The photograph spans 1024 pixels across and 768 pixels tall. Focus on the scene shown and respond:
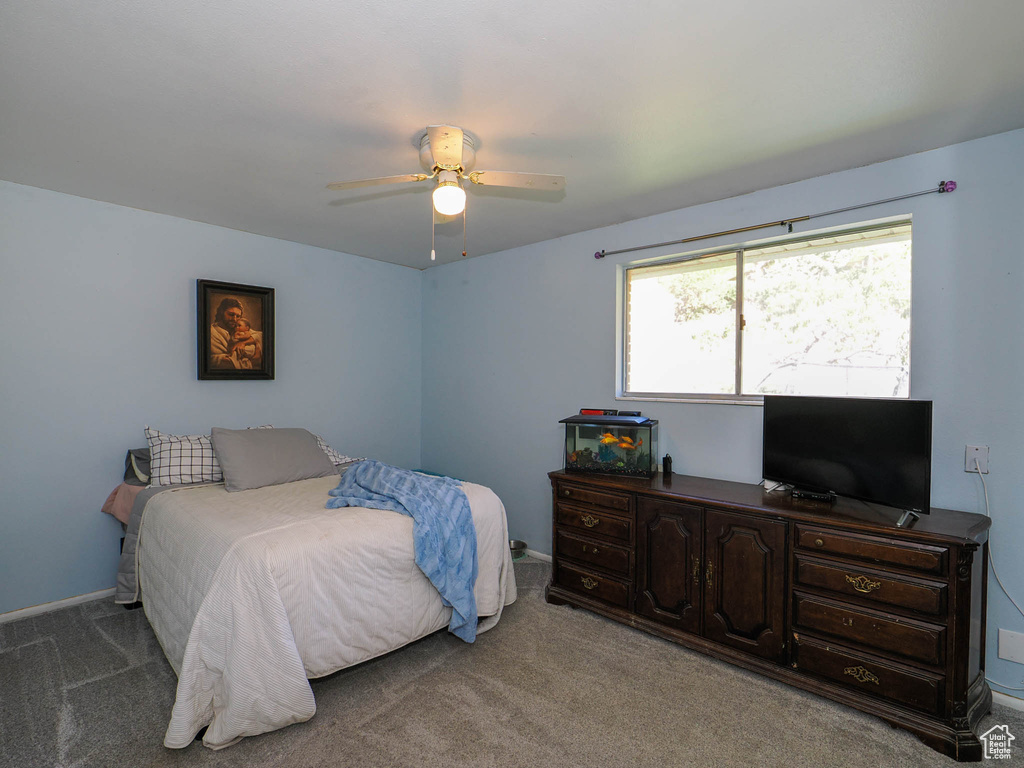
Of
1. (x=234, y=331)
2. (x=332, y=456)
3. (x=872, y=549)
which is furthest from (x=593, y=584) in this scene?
(x=234, y=331)

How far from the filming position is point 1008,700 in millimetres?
2111

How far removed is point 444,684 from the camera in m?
2.25

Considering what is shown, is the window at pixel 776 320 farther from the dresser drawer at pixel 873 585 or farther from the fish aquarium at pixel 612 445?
the dresser drawer at pixel 873 585

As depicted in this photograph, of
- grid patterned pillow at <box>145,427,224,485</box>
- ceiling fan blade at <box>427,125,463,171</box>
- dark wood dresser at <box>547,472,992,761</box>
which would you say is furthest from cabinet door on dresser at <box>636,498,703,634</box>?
grid patterned pillow at <box>145,427,224,485</box>

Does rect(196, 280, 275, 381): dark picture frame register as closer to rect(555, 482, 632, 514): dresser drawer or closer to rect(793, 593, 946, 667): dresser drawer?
rect(555, 482, 632, 514): dresser drawer

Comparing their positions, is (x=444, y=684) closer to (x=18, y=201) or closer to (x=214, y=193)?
(x=214, y=193)

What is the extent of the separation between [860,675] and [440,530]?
6.21 ft

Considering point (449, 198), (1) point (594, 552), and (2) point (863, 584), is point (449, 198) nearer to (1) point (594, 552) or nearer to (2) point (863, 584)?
(1) point (594, 552)

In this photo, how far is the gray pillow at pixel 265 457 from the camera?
9.70 feet

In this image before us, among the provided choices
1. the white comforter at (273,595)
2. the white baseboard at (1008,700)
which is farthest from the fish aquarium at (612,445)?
the white baseboard at (1008,700)

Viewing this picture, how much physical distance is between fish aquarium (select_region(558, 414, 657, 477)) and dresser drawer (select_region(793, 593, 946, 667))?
1.05m

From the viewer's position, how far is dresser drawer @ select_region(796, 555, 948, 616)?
1903 millimetres

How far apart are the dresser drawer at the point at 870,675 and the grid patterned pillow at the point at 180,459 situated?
3.33 meters

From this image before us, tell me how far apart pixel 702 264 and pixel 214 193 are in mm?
3004
